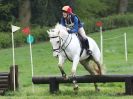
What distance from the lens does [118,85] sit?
62.5 feet

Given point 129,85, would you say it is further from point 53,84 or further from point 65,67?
point 65,67

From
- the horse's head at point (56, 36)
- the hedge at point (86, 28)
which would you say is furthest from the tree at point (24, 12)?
the horse's head at point (56, 36)

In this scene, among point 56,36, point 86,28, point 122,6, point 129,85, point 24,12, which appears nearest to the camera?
point 56,36

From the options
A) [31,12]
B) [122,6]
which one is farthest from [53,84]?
[122,6]

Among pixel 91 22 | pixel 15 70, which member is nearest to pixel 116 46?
pixel 91 22

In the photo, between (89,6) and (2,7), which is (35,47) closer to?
(2,7)

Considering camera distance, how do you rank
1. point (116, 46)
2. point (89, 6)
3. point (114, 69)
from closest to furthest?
point (114, 69), point (116, 46), point (89, 6)

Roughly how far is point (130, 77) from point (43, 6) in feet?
109

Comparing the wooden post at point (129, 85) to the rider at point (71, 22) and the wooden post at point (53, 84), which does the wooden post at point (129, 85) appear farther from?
the wooden post at point (53, 84)

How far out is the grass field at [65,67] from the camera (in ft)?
50.9

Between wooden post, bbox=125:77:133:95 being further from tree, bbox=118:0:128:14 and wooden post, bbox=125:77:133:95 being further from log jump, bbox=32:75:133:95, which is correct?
tree, bbox=118:0:128:14

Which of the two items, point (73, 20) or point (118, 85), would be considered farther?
point (118, 85)

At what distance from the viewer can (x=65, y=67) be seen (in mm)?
27609

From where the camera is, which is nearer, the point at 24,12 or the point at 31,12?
the point at 24,12
